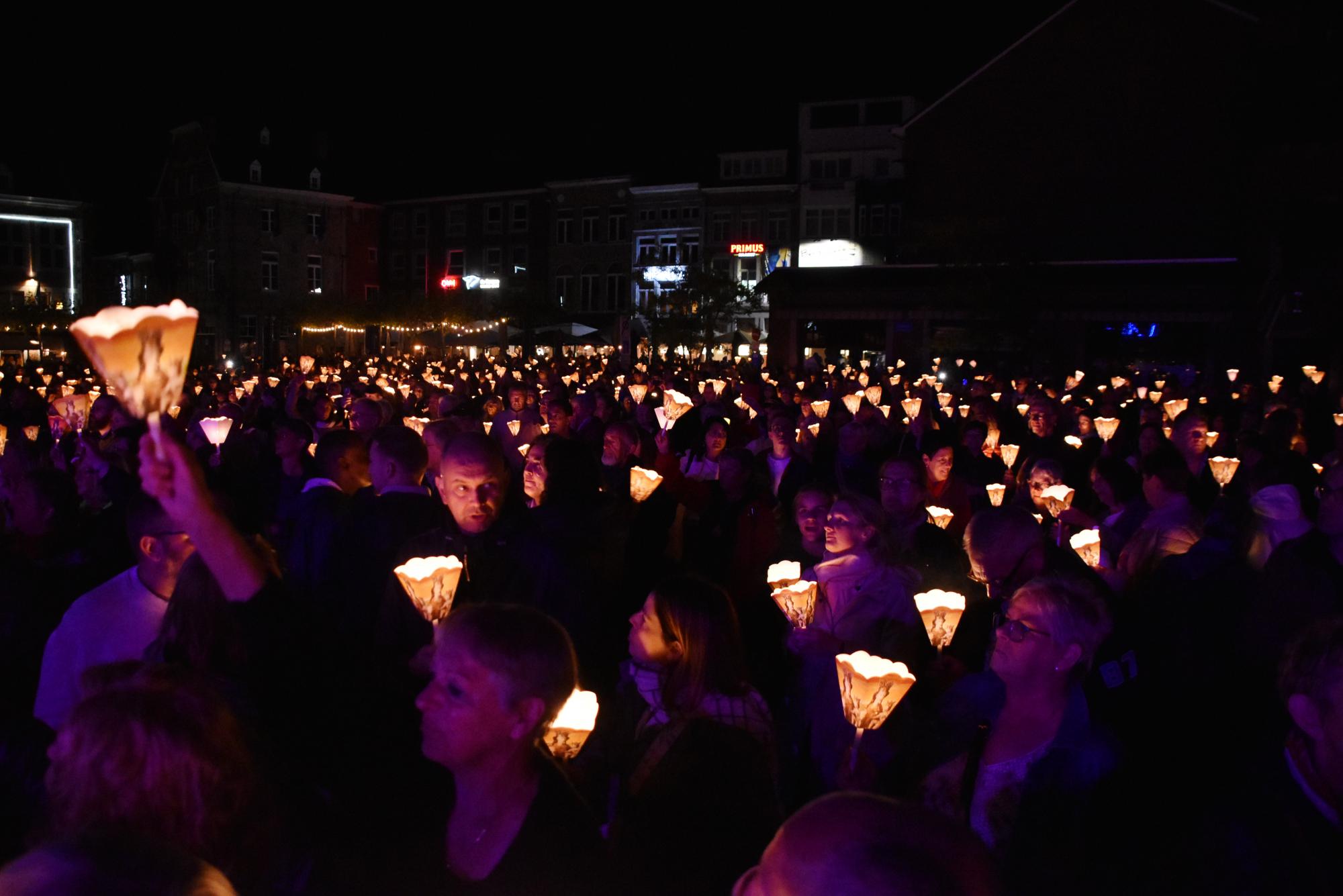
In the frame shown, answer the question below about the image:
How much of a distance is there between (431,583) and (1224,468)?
667cm

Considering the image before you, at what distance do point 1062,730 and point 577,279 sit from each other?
195 feet

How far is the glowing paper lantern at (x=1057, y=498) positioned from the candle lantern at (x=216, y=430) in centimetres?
641

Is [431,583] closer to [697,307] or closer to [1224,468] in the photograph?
[1224,468]

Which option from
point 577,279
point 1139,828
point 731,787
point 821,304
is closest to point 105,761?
point 731,787

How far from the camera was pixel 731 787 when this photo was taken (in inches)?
117

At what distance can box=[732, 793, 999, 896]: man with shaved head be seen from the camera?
1.43 m

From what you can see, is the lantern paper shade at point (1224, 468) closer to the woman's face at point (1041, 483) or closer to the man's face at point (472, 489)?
the woman's face at point (1041, 483)

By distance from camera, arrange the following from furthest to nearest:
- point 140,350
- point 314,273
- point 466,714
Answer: point 314,273 < point 466,714 < point 140,350

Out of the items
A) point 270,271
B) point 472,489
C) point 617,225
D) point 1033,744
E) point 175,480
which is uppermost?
point 617,225

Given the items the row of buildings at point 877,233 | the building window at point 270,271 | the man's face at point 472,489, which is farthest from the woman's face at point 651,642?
the building window at point 270,271

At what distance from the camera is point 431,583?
3529 millimetres

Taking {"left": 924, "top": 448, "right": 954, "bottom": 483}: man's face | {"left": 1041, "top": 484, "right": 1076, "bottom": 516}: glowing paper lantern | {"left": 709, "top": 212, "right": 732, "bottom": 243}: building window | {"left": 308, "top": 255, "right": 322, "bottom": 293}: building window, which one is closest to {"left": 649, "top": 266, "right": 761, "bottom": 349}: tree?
{"left": 709, "top": 212, "right": 732, "bottom": 243}: building window

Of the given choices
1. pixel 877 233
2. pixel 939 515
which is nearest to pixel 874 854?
pixel 939 515

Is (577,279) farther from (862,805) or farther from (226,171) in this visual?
(862,805)
